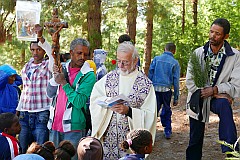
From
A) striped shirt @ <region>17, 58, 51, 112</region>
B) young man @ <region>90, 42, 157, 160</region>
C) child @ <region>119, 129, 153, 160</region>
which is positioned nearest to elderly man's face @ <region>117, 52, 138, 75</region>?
young man @ <region>90, 42, 157, 160</region>

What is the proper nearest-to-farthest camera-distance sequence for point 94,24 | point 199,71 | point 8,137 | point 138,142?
point 138,142, point 8,137, point 199,71, point 94,24

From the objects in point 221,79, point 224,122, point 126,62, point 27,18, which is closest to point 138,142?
point 126,62

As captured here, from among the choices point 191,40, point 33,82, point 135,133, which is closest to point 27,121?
point 33,82

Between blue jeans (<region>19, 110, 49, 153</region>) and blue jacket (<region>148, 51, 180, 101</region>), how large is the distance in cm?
350

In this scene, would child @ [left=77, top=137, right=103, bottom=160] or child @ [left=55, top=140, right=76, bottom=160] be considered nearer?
child @ [left=77, top=137, right=103, bottom=160]

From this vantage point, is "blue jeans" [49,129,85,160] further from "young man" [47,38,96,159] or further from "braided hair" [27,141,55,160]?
"braided hair" [27,141,55,160]

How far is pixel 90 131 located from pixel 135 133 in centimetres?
112

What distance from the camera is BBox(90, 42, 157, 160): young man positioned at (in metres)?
4.30

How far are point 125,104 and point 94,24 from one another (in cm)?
532

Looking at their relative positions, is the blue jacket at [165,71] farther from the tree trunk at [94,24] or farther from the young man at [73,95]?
the young man at [73,95]

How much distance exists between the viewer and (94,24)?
30.6ft

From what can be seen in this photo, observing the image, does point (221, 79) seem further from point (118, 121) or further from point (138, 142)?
point (138, 142)

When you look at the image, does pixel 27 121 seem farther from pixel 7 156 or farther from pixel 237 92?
pixel 237 92

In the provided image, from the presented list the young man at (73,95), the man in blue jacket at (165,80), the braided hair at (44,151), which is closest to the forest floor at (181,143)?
the man in blue jacket at (165,80)
